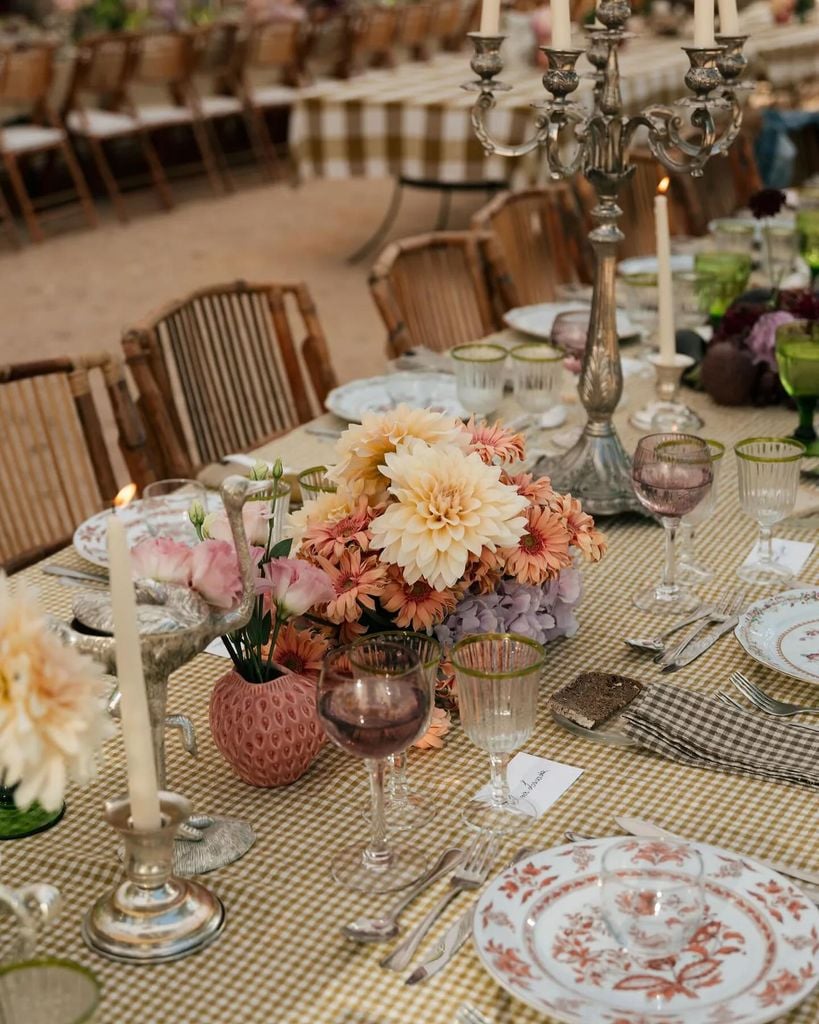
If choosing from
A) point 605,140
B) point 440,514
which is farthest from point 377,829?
point 605,140

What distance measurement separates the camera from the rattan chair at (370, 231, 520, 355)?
275 cm

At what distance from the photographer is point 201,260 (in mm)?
6414

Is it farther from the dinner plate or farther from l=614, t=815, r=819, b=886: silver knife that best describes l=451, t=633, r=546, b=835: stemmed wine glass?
the dinner plate

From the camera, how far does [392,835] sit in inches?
44.8

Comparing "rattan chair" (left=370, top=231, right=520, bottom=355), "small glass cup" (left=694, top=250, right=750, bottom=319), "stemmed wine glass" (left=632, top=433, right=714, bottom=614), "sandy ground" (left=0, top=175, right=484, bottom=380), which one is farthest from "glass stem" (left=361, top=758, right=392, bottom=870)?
"sandy ground" (left=0, top=175, right=484, bottom=380)

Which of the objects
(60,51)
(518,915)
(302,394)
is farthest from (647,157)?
(60,51)

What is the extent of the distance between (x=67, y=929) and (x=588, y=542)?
24.0 inches

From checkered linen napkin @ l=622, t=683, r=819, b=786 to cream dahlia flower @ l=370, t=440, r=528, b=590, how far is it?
8.2 inches

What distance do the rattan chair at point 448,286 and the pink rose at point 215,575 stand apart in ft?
5.42

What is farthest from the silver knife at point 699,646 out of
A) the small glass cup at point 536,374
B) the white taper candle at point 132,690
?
the white taper candle at point 132,690

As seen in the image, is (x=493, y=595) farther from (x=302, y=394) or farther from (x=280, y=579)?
(x=302, y=394)

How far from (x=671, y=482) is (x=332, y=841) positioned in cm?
57

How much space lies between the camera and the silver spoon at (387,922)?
1.01 meters

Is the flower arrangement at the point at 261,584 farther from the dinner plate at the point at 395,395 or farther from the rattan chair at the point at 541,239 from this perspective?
the rattan chair at the point at 541,239
